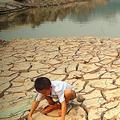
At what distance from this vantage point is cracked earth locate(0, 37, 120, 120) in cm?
390

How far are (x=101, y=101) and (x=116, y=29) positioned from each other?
7952 mm

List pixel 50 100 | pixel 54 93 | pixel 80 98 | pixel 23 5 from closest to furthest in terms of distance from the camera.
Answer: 1. pixel 54 93
2. pixel 50 100
3. pixel 80 98
4. pixel 23 5

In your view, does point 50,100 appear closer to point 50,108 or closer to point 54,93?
point 50,108

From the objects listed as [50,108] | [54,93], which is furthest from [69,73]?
[54,93]

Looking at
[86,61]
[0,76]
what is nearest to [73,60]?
[86,61]

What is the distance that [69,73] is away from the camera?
536 centimetres

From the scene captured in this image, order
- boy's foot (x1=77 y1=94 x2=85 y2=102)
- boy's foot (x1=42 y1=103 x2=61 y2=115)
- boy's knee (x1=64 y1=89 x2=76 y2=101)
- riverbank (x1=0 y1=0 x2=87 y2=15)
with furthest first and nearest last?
riverbank (x1=0 y1=0 x2=87 y2=15) → boy's foot (x1=77 y1=94 x2=85 y2=102) → boy's foot (x1=42 y1=103 x2=61 y2=115) → boy's knee (x1=64 y1=89 x2=76 y2=101)

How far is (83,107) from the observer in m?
3.90

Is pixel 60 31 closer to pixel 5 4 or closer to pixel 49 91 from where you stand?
pixel 49 91

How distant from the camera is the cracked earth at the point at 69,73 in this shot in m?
3.90

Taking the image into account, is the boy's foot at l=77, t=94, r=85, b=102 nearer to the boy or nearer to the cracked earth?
the cracked earth

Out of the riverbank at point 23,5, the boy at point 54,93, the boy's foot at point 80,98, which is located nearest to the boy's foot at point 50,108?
the boy at point 54,93

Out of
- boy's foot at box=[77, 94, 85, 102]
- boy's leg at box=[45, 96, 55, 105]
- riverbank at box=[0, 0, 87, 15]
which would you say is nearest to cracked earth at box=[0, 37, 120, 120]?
boy's foot at box=[77, 94, 85, 102]

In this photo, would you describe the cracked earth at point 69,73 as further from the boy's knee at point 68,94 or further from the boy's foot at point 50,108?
the boy's knee at point 68,94
